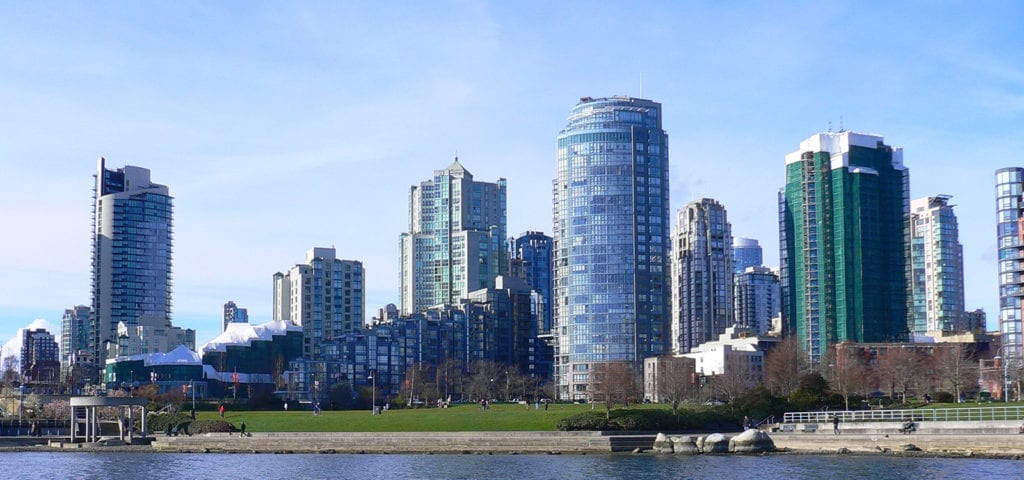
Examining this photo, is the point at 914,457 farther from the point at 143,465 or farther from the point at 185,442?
the point at 185,442

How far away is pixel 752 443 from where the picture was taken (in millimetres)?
106750

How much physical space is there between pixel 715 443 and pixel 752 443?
3.42m

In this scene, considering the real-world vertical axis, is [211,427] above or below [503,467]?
above

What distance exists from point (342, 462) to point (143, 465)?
16.2m

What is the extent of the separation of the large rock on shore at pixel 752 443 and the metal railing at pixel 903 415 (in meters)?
8.81

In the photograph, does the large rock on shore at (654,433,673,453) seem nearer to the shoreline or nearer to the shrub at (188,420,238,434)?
the shoreline

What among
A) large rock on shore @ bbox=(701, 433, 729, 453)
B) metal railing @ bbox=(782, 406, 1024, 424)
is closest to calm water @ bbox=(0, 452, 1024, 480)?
large rock on shore @ bbox=(701, 433, 729, 453)

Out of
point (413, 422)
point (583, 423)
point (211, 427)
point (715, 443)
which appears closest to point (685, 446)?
point (715, 443)

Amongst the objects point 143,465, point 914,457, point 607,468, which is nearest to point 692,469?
point 607,468

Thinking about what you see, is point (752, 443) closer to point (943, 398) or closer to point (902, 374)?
point (943, 398)

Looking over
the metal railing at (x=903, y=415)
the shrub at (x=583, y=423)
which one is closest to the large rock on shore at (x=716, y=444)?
the shrub at (x=583, y=423)

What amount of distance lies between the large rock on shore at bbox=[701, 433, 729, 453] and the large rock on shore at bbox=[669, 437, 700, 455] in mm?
794

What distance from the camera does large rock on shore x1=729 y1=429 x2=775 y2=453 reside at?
350ft

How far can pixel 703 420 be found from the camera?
121625 millimetres
